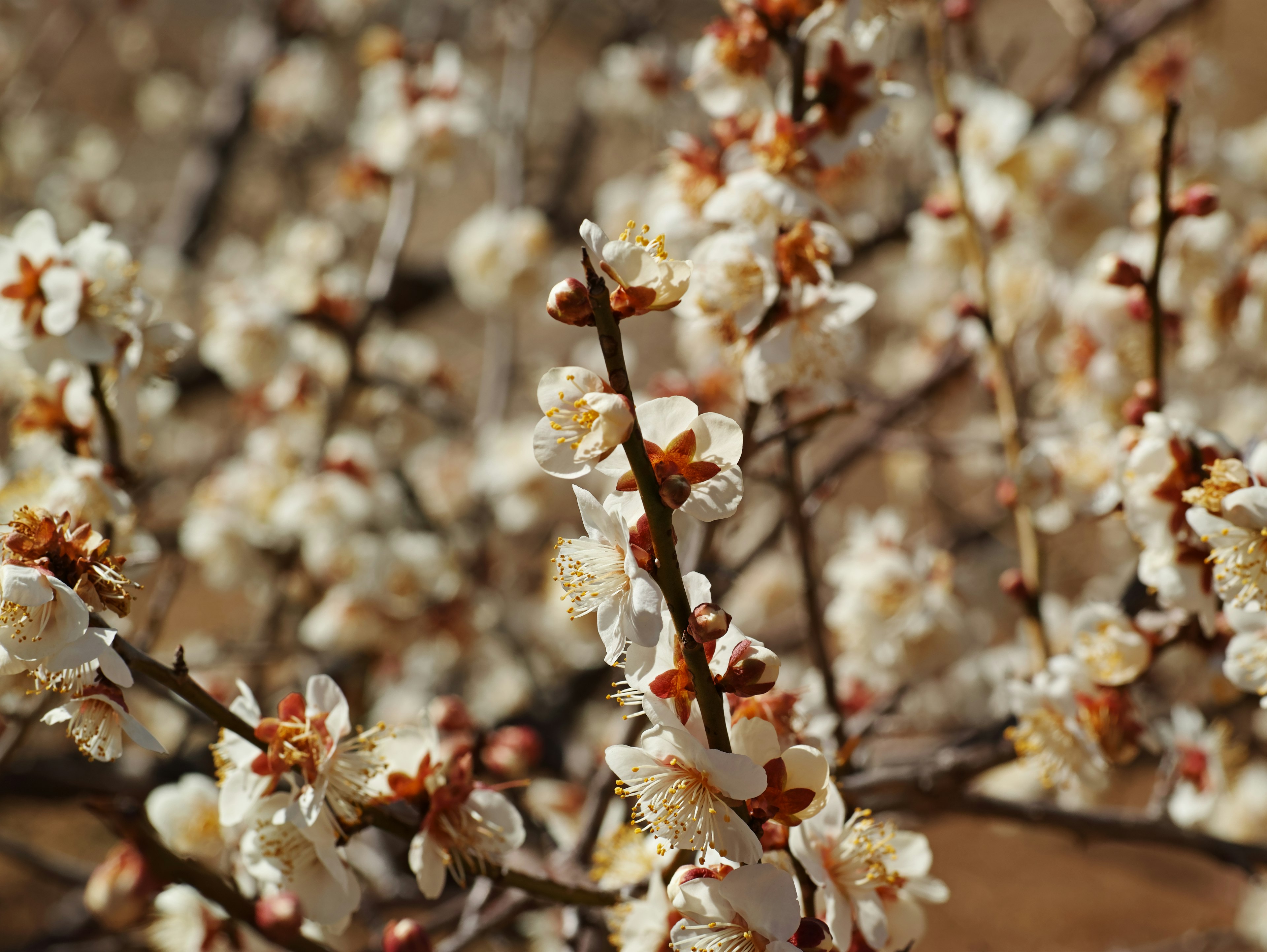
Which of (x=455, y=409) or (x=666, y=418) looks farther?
(x=455, y=409)

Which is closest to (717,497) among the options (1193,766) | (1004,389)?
(1004,389)

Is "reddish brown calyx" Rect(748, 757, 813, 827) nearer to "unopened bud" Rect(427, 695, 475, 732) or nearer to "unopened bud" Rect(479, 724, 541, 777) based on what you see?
"unopened bud" Rect(427, 695, 475, 732)

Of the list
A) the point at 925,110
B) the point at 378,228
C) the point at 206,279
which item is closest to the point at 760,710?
the point at 925,110

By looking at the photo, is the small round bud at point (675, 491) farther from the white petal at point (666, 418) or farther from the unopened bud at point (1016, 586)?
the unopened bud at point (1016, 586)

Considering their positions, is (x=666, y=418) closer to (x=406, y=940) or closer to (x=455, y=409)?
(x=406, y=940)

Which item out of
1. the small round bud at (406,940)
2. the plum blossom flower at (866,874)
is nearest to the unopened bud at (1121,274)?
the plum blossom flower at (866,874)

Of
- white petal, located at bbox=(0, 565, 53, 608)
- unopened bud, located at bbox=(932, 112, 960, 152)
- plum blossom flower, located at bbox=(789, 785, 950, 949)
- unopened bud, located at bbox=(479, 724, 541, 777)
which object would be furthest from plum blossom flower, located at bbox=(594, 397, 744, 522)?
unopened bud, located at bbox=(932, 112, 960, 152)

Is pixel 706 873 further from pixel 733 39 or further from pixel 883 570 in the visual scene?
pixel 883 570

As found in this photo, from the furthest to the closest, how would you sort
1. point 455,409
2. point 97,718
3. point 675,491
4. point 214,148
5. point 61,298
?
point 214,148 < point 455,409 < point 61,298 < point 97,718 < point 675,491
